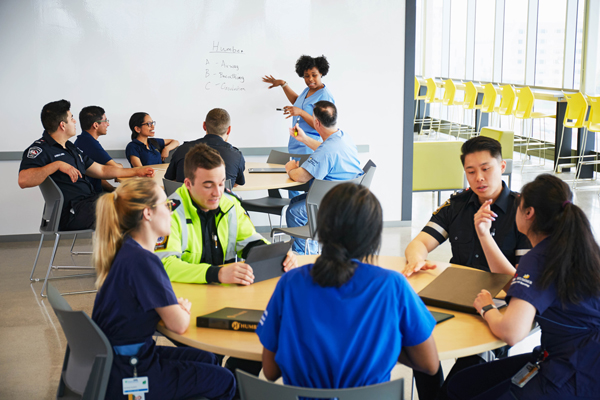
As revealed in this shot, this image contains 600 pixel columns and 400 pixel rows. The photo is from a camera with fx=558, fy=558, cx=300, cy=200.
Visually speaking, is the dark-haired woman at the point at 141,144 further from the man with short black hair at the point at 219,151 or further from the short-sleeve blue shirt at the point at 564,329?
the short-sleeve blue shirt at the point at 564,329

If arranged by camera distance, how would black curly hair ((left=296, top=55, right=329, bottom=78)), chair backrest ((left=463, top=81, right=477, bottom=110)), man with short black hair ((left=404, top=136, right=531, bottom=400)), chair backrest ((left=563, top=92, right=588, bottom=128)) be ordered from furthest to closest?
chair backrest ((left=463, top=81, right=477, bottom=110))
chair backrest ((left=563, top=92, right=588, bottom=128))
black curly hair ((left=296, top=55, right=329, bottom=78))
man with short black hair ((left=404, top=136, right=531, bottom=400))

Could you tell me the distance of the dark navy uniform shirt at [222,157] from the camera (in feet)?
12.2

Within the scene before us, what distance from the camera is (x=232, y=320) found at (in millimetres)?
1722

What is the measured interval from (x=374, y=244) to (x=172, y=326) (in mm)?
718

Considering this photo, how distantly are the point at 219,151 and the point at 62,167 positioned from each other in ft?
3.77

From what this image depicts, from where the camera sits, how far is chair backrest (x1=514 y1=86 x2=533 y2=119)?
8.74 meters

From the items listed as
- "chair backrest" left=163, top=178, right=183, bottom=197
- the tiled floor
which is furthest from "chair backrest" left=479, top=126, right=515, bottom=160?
"chair backrest" left=163, top=178, right=183, bottom=197

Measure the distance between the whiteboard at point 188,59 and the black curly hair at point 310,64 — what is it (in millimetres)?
246

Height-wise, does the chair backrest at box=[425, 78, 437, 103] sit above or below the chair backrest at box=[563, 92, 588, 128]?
above

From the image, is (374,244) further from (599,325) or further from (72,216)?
(72,216)

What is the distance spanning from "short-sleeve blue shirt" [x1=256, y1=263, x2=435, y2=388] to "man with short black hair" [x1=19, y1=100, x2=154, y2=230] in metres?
2.86

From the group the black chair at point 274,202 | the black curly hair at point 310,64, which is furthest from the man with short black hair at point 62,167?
the black curly hair at point 310,64

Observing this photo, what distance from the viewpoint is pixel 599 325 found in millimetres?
1602

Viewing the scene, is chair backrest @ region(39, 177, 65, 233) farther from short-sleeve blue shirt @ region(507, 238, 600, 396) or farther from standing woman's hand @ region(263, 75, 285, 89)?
short-sleeve blue shirt @ region(507, 238, 600, 396)
